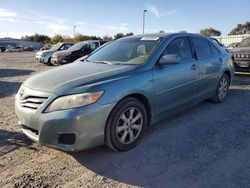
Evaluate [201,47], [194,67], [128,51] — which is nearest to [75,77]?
[128,51]

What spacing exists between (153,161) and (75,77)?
151 centimetres

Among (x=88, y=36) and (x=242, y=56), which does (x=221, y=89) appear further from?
(x=88, y=36)

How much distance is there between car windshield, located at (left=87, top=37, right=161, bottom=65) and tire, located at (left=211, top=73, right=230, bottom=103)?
2211 millimetres

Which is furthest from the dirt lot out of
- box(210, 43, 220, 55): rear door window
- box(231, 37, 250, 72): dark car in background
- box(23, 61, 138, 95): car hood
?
box(231, 37, 250, 72): dark car in background

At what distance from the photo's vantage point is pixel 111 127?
12.2 feet

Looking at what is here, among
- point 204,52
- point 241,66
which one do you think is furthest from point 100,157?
point 241,66

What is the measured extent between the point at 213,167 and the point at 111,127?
1.34 m

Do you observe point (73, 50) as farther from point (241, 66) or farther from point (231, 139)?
point (231, 139)

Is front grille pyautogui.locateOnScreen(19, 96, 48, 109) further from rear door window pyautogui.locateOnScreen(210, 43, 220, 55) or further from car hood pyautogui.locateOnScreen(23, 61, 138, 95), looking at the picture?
rear door window pyautogui.locateOnScreen(210, 43, 220, 55)

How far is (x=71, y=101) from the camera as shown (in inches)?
136

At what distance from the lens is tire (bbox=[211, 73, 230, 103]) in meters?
6.33

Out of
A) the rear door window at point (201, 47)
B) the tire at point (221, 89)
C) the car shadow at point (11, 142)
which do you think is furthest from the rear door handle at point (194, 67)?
the car shadow at point (11, 142)

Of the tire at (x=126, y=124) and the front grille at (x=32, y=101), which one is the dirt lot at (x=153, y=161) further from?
the front grille at (x=32, y=101)

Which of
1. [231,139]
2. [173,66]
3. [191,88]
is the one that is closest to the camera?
[231,139]
